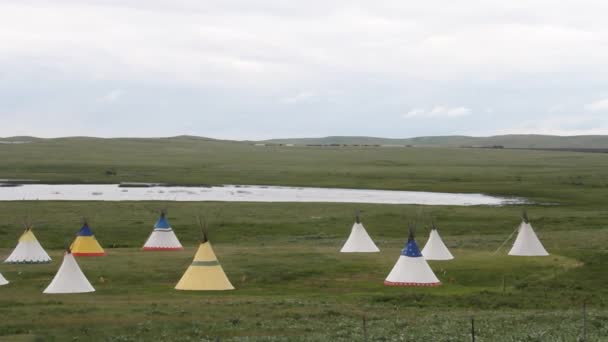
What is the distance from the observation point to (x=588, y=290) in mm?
44625

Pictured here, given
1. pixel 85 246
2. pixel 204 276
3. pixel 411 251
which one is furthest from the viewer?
pixel 85 246

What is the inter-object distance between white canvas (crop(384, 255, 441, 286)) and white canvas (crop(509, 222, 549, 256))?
1090 cm

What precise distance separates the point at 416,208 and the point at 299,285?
41133mm

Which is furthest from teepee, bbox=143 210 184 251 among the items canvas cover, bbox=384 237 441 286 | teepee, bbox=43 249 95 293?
canvas cover, bbox=384 237 441 286

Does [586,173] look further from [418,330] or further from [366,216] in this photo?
[418,330]

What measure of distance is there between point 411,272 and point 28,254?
19.3 metres

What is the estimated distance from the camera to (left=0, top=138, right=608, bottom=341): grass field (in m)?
31.9

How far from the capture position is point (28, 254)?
49500mm

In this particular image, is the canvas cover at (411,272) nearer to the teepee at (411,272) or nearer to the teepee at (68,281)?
the teepee at (411,272)

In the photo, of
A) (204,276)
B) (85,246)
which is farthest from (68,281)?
(85,246)

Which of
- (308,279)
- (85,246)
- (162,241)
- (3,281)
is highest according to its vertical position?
(162,241)

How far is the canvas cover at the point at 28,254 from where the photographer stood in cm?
4934

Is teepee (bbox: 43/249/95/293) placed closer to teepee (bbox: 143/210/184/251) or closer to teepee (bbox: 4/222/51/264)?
teepee (bbox: 4/222/51/264)

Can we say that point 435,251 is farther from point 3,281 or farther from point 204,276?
point 3,281
